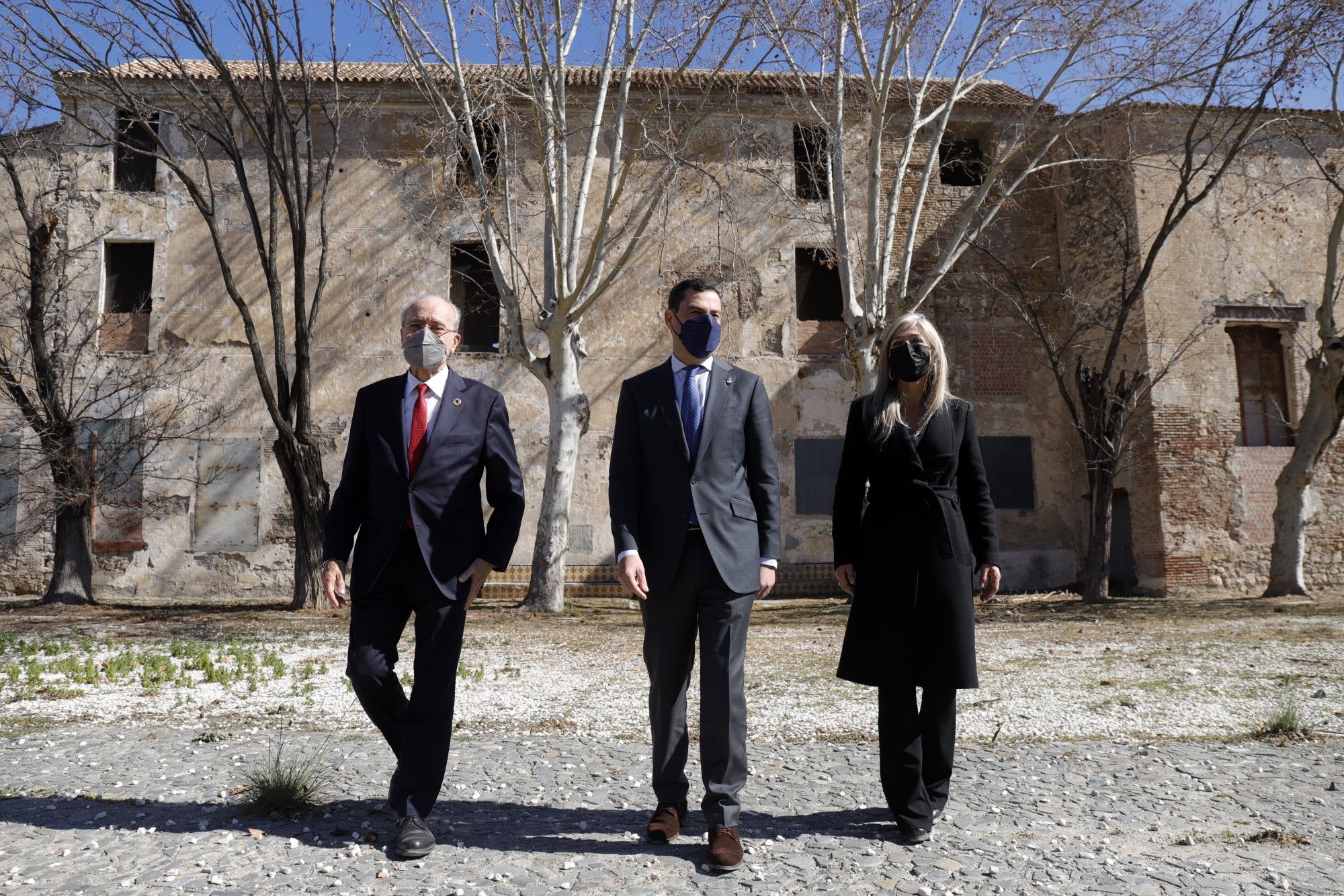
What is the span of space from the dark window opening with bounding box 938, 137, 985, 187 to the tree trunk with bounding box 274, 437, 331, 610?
1173 centimetres

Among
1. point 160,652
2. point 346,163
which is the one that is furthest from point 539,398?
point 160,652

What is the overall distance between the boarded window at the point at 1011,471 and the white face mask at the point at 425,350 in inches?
583

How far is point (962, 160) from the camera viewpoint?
1784cm

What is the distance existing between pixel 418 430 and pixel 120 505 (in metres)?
14.2

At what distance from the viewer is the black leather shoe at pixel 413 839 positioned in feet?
10.2

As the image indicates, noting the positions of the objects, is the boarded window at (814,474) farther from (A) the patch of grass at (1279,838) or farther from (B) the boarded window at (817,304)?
(A) the patch of grass at (1279,838)

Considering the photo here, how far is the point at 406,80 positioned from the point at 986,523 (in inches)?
623

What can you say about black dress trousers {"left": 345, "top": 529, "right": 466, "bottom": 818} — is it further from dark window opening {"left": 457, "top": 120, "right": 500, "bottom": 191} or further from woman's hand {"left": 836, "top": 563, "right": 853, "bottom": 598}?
dark window opening {"left": 457, "top": 120, "right": 500, "bottom": 191}

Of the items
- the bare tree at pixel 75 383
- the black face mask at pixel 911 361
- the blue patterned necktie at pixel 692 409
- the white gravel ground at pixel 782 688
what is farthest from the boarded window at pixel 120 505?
the black face mask at pixel 911 361

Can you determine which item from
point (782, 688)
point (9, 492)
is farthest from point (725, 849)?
point (9, 492)

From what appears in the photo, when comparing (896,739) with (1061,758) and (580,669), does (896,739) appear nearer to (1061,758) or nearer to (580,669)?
(1061,758)

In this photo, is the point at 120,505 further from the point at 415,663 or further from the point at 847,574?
the point at 847,574

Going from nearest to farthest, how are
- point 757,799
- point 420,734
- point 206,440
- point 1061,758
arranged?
1. point 420,734
2. point 757,799
3. point 1061,758
4. point 206,440

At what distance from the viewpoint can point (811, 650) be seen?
8.82 m
